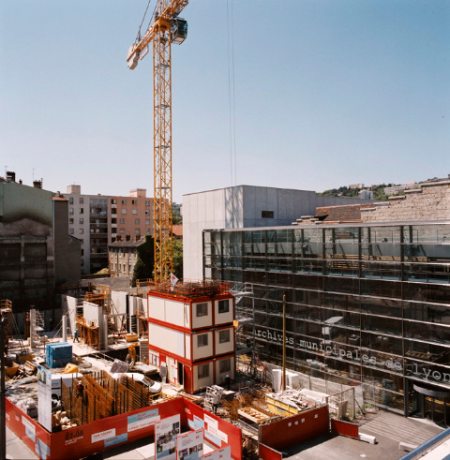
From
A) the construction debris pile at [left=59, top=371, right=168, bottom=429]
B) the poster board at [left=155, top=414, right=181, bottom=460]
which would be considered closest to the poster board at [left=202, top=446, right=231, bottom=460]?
the poster board at [left=155, top=414, right=181, bottom=460]

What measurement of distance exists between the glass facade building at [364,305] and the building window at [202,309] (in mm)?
6353

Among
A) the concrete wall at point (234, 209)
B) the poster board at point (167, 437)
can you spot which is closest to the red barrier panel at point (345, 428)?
the poster board at point (167, 437)

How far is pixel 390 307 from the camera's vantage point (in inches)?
1003

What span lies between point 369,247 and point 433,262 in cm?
410

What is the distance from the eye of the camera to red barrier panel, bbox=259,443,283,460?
734 inches

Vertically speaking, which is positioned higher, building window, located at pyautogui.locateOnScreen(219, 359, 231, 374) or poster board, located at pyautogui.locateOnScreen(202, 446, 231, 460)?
poster board, located at pyautogui.locateOnScreen(202, 446, 231, 460)

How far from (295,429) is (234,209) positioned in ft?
68.0

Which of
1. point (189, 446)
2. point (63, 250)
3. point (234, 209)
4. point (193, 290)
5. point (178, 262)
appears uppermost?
point (234, 209)

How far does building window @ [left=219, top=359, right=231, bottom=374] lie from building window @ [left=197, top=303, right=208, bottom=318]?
3.97 m

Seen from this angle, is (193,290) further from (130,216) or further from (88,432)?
(130,216)

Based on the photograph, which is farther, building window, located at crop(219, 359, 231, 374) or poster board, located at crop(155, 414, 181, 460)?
building window, located at crop(219, 359, 231, 374)

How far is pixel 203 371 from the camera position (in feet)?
93.6

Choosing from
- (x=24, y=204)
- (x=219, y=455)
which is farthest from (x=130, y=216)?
(x=219, y=455)

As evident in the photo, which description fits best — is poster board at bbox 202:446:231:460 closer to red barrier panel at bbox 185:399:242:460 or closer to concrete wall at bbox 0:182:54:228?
red barrier panel at bbox 185:399:242:460
